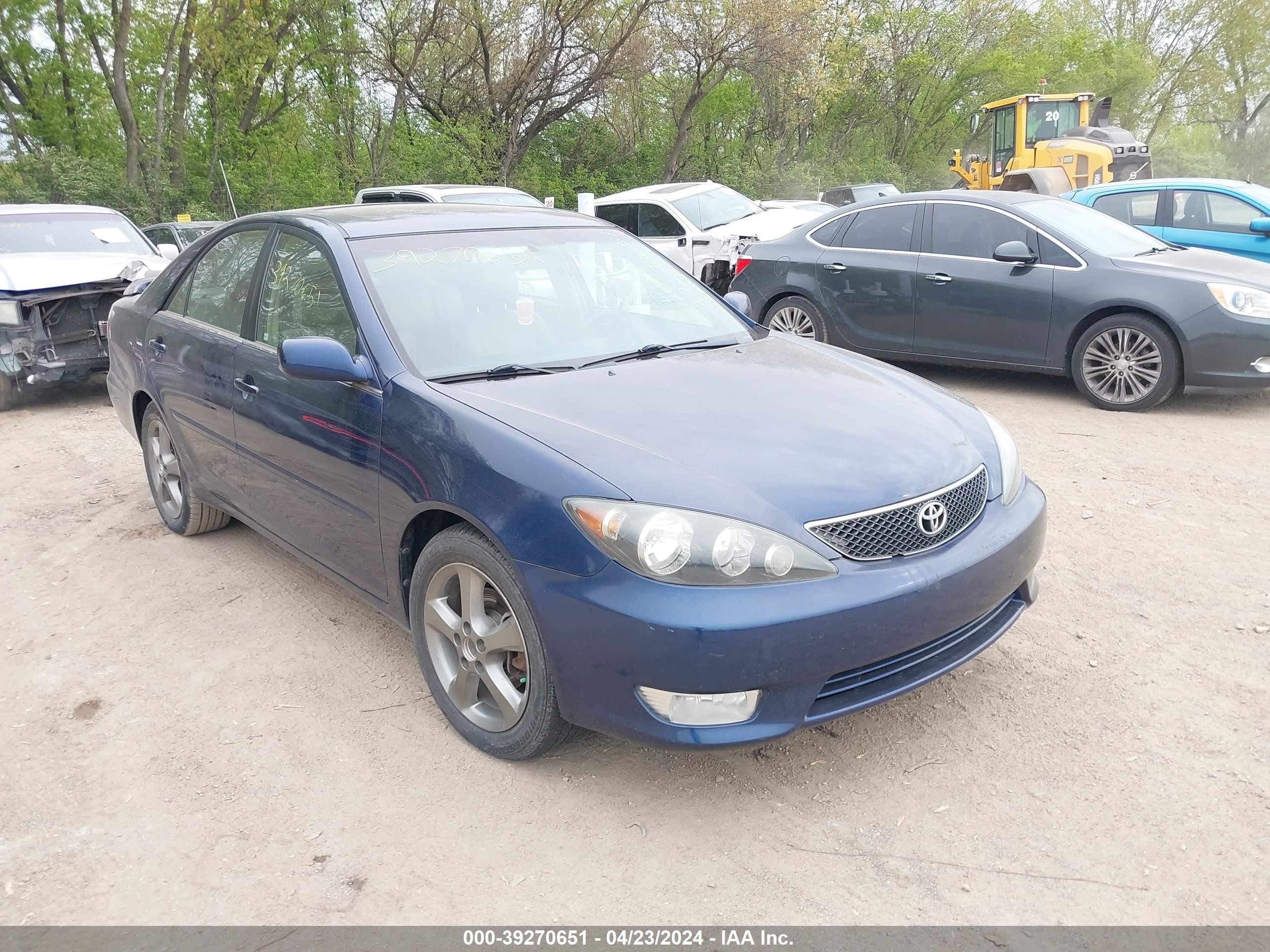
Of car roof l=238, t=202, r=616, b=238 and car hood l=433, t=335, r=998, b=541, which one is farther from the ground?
car roof l=238, t=202, r=616, b=238

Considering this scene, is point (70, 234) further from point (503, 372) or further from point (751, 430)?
point (751, 430)

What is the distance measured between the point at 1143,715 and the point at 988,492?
90cm

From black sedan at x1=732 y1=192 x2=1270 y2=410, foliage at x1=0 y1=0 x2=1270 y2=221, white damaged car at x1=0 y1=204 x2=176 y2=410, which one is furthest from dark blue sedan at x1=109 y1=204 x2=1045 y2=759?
foliage at x1=0 y1=0 x2=1270 y2=221

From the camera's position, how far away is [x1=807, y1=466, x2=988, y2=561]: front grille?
2.71 metres

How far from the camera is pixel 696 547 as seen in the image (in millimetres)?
2604

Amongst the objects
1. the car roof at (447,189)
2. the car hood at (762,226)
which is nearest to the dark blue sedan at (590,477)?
the car roof at (447,189)

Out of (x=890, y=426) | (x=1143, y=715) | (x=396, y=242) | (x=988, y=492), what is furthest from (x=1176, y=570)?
(x=396, y=242)

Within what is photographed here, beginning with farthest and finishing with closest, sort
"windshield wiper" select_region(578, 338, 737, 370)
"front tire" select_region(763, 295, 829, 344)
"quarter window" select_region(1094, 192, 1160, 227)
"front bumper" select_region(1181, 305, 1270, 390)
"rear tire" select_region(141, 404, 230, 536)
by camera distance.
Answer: "quarter window" select_region(1094, 192, 1160, 227) < "front tire" select_region(763, 295, 829, 344) < "front bumper" select_region(1181, 305, 1270, 390) < "rear tire" select_region(141, 404, 230, 536) < "windshield wiper" select_region(578, 338, 737, 370)

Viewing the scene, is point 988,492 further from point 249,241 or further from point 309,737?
point 249,241

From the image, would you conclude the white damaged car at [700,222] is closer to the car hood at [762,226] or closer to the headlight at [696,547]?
the car hood at [762,226]

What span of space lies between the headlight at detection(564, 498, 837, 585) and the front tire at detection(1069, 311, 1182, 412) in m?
5.42

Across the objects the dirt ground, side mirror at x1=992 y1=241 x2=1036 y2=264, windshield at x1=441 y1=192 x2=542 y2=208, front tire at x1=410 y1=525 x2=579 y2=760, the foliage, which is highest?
the foliage

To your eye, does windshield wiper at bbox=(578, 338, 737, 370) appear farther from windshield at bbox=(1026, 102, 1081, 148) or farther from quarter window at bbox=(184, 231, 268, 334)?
windshield at bbox=(1026, 102, 1081, 148)

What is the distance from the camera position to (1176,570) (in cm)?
435
